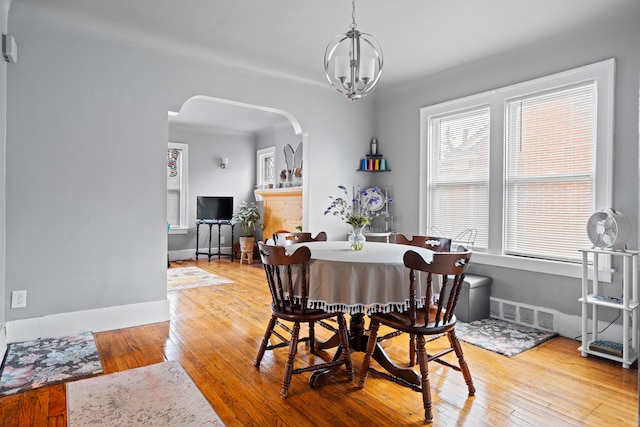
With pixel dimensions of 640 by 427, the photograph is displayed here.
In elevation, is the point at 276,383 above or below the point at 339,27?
below

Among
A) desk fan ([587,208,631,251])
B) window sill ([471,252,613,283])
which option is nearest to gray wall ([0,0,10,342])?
window sill ([471,252,613,283])

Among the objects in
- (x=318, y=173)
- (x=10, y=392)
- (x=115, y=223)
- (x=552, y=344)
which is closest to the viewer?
(x=10, y=392)

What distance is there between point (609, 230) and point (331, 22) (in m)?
2.77

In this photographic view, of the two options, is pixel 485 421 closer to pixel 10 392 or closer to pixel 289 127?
pixel 10 392

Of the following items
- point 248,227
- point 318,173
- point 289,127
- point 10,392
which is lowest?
point 10,392

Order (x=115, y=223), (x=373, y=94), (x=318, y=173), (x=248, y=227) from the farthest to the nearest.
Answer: (x=248, y=227)
(x=373, y=94)
(x=318, y=173)
(x=115, y=223)

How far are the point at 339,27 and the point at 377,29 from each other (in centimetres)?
34

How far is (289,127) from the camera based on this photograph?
737 cm

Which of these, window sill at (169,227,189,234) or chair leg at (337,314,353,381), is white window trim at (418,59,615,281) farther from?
window sill at (169,227,189,234)

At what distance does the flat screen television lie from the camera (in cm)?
787

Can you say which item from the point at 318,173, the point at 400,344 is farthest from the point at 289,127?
the point at 400,344

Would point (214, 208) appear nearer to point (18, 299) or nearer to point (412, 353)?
point (18, 299)

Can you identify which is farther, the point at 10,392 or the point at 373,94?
the point at 373,94

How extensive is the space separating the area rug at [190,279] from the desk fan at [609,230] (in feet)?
14.6
